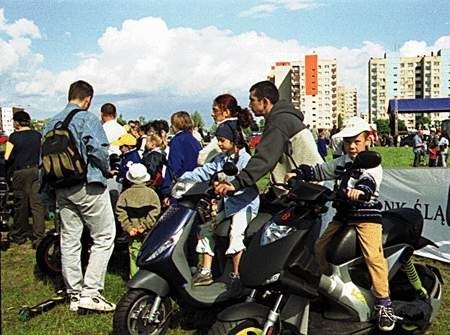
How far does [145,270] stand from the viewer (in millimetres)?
4297

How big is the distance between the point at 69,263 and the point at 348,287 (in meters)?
2.56

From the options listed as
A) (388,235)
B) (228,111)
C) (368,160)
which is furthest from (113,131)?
(368,160)

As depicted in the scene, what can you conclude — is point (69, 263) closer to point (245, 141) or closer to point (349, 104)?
point (245, 141)

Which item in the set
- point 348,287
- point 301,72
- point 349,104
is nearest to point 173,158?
point 348,287

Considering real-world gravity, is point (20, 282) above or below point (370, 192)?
below

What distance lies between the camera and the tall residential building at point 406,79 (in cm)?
12094

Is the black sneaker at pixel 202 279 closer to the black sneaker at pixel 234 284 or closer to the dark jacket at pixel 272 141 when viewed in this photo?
the black sneaker at pixel 234 284

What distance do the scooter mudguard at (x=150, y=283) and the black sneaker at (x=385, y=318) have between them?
4.84 feet

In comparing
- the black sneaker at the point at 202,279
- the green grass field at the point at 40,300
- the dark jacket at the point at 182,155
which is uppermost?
the dark jacket at the point at 182,155

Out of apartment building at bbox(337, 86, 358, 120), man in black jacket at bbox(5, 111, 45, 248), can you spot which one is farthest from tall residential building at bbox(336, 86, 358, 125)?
man in black jacket at bbox(5, 111, 45, 248)

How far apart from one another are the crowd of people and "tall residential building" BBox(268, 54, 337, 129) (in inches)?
3701

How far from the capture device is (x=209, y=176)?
474 centimetres

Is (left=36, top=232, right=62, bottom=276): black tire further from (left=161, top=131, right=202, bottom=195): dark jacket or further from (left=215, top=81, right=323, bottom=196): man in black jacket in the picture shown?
(left=215, top=81, right=323, bottom=196): man in black jacket

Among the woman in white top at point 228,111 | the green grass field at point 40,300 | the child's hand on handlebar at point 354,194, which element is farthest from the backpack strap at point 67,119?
the child's hand on handlebar at point 354,194
